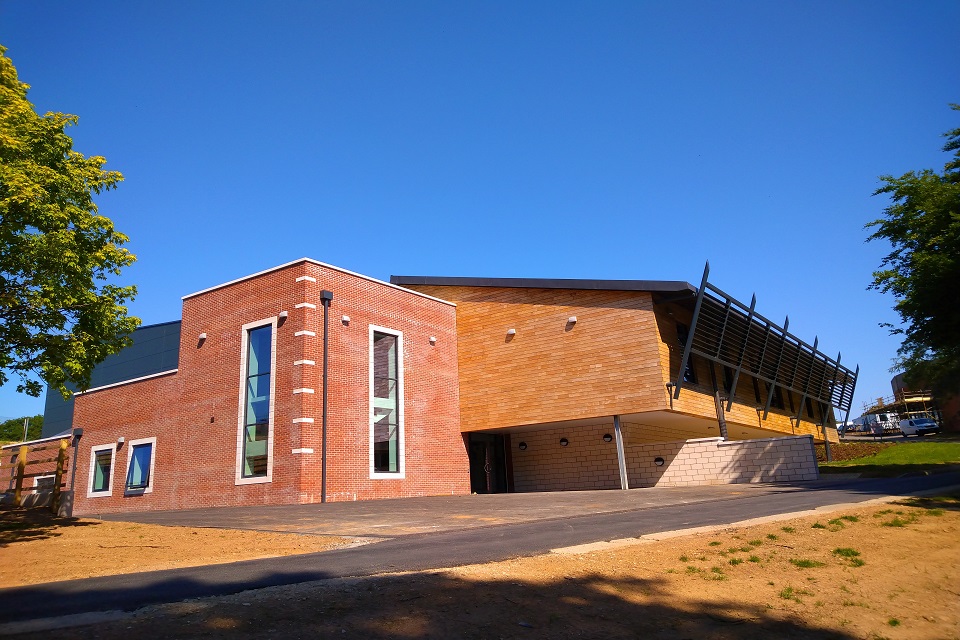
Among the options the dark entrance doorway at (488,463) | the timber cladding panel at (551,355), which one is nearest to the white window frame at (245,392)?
the timber cladding panel at (551,355)

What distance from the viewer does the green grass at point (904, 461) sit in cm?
2333

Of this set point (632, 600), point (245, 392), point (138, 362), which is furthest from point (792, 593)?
point (138, 362)

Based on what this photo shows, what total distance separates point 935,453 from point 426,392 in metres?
25.9

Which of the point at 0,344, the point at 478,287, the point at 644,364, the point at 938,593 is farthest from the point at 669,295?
the point at 0,344

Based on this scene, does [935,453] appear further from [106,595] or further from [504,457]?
[106,595]

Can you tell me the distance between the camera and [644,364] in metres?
22.3

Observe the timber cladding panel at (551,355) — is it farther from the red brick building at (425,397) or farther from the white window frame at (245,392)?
the white window frame at (245,392)

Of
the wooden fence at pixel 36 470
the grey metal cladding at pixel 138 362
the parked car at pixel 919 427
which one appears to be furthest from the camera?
the parked car at pixel 919 427

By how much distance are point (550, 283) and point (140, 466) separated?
1765 centimetres

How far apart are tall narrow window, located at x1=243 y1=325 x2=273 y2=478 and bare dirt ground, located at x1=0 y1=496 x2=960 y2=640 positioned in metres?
15.8

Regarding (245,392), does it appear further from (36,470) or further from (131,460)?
(36,470)

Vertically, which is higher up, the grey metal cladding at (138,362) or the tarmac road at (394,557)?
the grey metal cladding at (138,362)

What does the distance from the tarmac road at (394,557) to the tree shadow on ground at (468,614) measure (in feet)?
2.69

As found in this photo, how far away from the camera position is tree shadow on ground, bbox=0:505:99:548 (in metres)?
12.0
